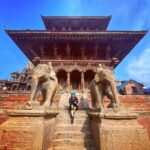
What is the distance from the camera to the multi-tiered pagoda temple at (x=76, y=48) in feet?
41.7

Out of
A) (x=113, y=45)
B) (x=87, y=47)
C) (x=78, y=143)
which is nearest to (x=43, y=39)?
(x=87, y=47)

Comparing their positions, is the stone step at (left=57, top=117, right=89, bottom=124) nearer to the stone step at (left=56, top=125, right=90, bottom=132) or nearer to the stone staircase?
the stone staircase

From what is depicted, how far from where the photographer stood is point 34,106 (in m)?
4.25

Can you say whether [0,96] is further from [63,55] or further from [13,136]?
[63,55]

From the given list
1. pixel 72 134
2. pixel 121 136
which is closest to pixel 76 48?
pixel 72 134

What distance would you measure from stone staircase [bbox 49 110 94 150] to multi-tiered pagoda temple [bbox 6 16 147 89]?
7.71 metres

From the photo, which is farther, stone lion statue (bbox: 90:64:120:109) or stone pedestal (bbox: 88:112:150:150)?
stone lion statue (bbox: 90:64:120:109)

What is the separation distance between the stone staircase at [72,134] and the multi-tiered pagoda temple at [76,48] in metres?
7.71

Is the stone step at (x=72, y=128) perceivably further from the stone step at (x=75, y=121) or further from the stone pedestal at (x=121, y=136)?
the stone pedestal at (x=121, y=136)

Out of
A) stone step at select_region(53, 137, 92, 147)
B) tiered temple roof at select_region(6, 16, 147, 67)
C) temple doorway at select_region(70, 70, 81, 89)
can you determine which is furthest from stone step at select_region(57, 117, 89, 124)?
tiered temple roof at select_region(6, 16, 147, 67)

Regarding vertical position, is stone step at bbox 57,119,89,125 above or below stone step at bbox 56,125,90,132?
above

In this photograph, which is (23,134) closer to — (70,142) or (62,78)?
(70,142)

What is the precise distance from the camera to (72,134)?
4414 mm

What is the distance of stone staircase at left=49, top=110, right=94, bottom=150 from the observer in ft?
13.2
